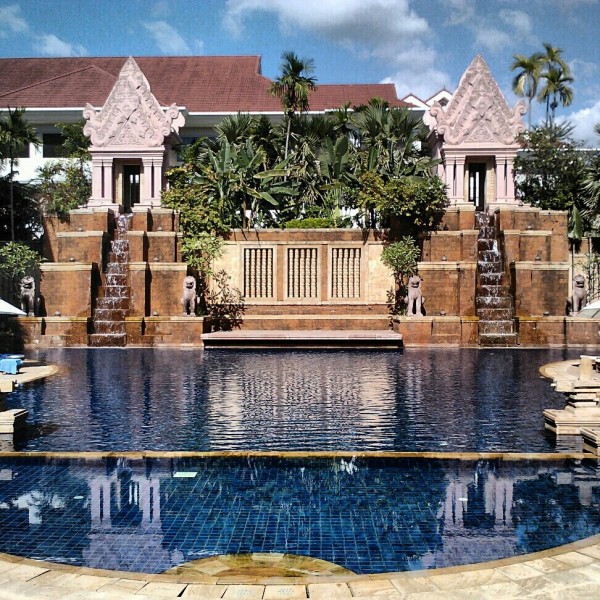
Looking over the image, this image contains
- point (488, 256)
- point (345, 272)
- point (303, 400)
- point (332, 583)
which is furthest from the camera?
point (488, 256)

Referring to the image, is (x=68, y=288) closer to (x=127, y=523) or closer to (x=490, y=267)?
(x=490, y=267)

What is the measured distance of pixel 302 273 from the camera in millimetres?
26516

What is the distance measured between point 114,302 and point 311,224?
7834 mm

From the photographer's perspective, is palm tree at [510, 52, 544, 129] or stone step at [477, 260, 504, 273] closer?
stone step at [477, 260, 504, 273]

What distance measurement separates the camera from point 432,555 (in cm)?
553

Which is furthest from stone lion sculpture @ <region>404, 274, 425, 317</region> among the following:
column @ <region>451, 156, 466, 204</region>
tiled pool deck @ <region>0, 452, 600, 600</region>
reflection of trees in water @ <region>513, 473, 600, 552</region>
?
tiled pool deck @ <region>0, 452, 600, 600</region>

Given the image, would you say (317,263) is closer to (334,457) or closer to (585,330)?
(585,330)

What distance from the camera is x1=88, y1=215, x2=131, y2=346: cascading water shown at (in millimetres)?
23891

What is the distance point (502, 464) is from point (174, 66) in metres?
39.3

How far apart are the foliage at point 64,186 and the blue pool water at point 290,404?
1274 cm

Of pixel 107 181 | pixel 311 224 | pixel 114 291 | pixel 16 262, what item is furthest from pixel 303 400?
pixel 107 181

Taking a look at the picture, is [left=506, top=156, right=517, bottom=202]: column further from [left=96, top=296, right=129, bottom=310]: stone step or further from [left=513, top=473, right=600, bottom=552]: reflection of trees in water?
[left=513, top=473, right=600, bottom=552]: reflection of trees in water

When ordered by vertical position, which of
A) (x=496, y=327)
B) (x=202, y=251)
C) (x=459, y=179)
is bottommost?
(x=496, y=327)

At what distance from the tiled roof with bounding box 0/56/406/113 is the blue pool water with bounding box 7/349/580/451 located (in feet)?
71.2
